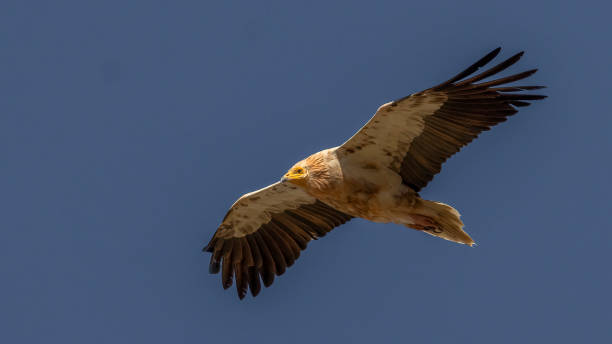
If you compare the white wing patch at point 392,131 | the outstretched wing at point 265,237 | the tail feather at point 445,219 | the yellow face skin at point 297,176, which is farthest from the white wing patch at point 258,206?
the tail feather at point 445,219

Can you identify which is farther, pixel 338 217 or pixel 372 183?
pixel 338 217

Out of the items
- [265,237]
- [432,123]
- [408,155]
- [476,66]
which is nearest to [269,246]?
[265,237]

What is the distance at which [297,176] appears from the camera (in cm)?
1016

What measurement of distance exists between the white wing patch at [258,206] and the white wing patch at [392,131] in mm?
1237

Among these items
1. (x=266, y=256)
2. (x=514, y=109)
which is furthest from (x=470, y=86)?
(x=266, y=256)

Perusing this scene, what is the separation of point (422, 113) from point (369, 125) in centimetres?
63

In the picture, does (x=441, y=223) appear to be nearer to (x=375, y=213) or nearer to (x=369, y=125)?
(x=375, y=213)

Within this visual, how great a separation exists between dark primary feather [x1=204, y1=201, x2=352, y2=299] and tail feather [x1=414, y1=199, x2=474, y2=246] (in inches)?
64.9

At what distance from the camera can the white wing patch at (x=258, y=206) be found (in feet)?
37.3

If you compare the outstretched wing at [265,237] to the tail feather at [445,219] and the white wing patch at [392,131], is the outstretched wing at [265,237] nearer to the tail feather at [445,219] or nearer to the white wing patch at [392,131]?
the white wing patch at [392,131]

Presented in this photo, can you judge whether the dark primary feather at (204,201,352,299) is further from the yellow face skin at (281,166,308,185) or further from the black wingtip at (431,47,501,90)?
the black wingtip at (431,47,501,90)

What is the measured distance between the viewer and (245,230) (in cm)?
1199

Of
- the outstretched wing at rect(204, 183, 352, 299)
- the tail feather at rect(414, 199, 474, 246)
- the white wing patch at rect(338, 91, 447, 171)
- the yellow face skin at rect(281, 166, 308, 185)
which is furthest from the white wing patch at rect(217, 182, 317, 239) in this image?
the tail feather at rect(414, 199, 474, 246)

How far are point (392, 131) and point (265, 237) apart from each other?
2707 millimetres
